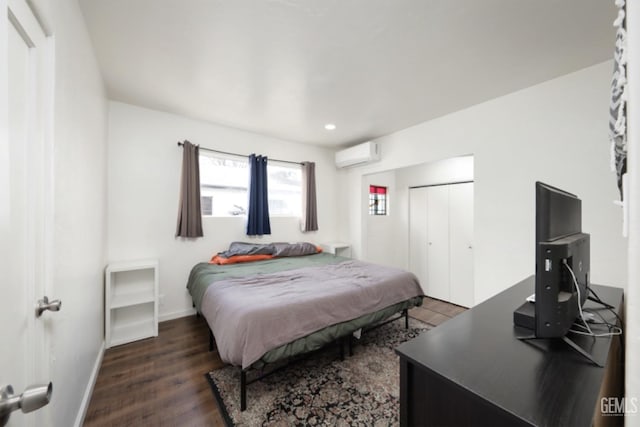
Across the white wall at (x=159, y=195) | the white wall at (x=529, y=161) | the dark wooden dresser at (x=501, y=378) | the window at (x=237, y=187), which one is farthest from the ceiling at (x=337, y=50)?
the dark wooden dresser at (x=501, y=378)

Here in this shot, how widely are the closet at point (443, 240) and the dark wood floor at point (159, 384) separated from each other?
3377 mm

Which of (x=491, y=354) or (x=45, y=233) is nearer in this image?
(x=491, y=354)

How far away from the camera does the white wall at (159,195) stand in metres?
2.82

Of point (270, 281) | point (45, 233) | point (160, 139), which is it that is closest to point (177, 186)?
point (160, 139)

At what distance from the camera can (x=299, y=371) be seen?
2068mm

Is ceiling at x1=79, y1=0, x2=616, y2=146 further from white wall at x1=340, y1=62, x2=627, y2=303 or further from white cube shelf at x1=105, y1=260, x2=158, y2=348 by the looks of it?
white cube shelf at x1=105, y1=260, x2=158, y2=348

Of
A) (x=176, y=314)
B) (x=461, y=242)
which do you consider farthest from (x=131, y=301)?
(x=461, y=242)

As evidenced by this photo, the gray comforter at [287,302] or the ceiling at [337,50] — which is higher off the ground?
the ceiling at [337,50]

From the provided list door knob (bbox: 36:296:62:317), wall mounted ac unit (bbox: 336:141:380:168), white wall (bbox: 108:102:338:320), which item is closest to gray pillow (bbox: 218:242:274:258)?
white wall (bbox: 108:102:338:320)

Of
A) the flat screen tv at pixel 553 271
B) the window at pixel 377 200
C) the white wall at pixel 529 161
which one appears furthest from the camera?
the window at pixel 377 200

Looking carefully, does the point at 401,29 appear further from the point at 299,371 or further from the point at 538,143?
the point at 299,371

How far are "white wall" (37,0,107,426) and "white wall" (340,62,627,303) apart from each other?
11.2 feet

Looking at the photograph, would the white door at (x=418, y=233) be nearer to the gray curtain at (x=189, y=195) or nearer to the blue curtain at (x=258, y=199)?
the blue curtain at (x=258, y=199)

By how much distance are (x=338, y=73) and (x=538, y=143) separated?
2.06 m
